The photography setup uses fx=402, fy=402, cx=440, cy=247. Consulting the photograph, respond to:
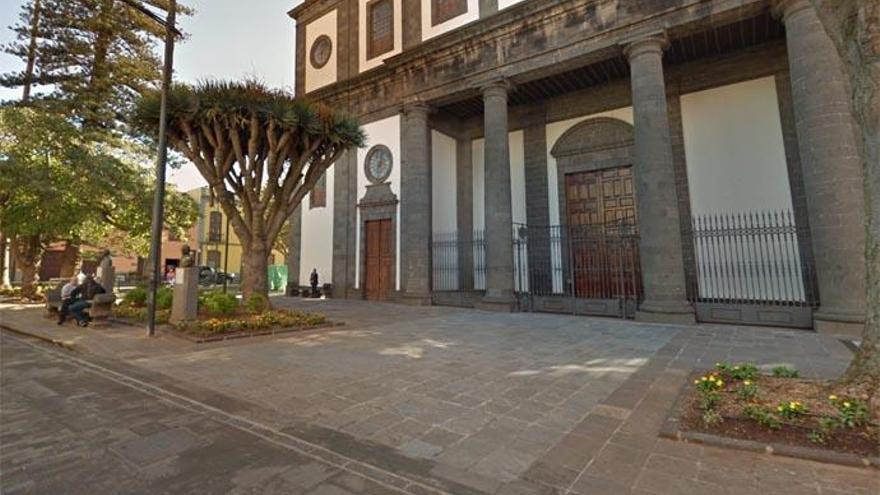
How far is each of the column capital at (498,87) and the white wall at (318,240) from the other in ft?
25.5

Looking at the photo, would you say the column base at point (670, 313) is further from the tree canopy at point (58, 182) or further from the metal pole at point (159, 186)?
the tree canopy at point (58, 182)

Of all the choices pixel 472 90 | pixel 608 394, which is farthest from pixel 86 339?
pixel 472 90

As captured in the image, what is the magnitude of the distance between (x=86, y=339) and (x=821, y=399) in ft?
34.5

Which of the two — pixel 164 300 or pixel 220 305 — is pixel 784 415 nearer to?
pixel 220 305

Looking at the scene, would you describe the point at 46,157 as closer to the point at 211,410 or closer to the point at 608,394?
the point at 211,410

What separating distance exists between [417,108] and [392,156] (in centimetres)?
207

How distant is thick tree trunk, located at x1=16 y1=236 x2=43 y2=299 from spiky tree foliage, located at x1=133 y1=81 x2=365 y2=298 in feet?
35.9

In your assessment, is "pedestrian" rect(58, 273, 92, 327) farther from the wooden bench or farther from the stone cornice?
the stone cornice

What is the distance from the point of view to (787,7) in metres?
8.31

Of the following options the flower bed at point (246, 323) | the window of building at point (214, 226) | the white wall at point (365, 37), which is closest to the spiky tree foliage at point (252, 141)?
the flower bed at point (246, 323)

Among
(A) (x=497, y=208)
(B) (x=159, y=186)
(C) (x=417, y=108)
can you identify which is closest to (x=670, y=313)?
(A) (x=497, y=208)

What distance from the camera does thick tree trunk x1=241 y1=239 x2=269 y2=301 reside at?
9289 millimetres

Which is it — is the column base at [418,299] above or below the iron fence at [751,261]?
below

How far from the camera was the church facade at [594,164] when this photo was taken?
327 inches
